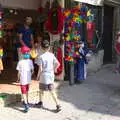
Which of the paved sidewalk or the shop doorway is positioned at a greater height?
the shop doorway

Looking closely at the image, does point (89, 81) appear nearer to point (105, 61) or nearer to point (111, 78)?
point (111, 78)

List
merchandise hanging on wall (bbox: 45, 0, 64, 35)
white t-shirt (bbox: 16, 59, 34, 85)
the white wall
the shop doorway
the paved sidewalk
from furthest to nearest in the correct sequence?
the shop doorway, merchandise hanging on wall (bbox: 45, 0, 64, 35), the white wall, white t-shirt (bbox: 16, 59, 34, 85), the paved sidewalk

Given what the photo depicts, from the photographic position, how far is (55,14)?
11.9 meters

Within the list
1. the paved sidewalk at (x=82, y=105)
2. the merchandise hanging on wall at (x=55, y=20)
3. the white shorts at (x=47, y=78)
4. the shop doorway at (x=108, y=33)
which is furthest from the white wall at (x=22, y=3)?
the shop doorway at (x=108, y=33)

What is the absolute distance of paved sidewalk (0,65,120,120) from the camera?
8.86 m

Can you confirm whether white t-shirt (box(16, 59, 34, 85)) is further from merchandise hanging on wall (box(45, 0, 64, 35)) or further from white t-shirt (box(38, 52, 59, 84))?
merchandise hanging on wall (box(45, 0, 64, 35))

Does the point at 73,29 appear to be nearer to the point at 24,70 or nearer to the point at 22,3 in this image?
the point at 22,3

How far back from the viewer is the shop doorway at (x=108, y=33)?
17.1 meters

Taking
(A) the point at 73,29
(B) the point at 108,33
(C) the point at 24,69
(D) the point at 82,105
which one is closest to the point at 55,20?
(A) the point at 73,29

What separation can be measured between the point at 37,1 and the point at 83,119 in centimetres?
501

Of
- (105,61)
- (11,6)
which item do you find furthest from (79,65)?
(105,61)

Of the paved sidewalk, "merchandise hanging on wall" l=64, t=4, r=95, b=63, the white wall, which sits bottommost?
the paved sidewalk

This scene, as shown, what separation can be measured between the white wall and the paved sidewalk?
8.11 feet

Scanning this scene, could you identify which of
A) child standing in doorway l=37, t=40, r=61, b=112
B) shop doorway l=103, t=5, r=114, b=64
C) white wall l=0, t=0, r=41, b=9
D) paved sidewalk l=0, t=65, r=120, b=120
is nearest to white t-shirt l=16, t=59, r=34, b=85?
child standing in doorway l=37, t=40, r=61, b=112
